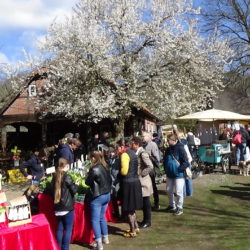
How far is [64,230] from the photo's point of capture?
5316 mm

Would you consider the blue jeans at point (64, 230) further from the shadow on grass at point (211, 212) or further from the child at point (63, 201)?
the shadow on grass at point (211, 212)

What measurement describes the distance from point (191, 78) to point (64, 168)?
11.7m

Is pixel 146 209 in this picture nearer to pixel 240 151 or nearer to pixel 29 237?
pixel 29 237

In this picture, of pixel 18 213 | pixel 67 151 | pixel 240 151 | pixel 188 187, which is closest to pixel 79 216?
pixel 18 213

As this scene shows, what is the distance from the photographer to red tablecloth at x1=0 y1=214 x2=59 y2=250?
467cm

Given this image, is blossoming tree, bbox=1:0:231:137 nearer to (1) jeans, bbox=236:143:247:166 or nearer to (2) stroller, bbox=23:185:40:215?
(1) jeans, bbox=236:143:247:166

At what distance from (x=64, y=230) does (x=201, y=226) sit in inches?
108

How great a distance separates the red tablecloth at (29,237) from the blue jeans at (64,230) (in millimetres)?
274

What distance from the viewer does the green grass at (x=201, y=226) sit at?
5818mm

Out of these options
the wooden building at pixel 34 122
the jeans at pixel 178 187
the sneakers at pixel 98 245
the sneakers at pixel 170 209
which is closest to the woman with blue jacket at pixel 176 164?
the jeans at pixel 178 187

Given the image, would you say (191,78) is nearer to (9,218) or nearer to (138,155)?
(138,155)

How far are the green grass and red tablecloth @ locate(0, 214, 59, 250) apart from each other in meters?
1.15

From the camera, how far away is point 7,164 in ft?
51.1

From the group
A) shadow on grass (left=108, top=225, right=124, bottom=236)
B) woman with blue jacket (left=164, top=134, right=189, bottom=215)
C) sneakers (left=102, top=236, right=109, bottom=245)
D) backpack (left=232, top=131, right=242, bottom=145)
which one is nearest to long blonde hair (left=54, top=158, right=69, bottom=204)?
sneakers (left=102, top=236, right=109, bottom=245)
